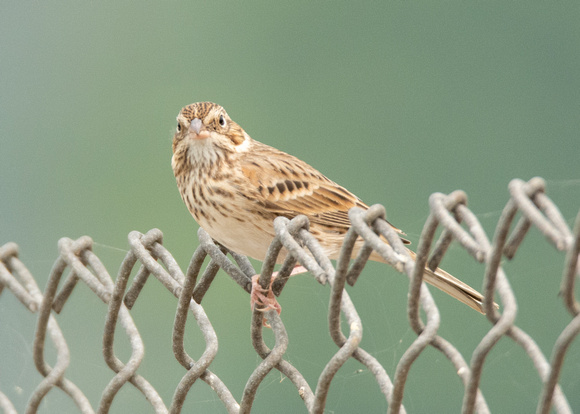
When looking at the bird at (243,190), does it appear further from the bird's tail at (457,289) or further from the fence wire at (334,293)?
the fence wire at (334,293)

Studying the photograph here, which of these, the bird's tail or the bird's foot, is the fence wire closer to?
the bird's foot

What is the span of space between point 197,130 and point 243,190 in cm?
31

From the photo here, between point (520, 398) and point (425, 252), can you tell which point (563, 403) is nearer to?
point (425, 252)

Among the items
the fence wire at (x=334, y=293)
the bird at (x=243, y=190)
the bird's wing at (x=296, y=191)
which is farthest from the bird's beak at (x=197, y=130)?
the fence wire at (x=334, y=293)

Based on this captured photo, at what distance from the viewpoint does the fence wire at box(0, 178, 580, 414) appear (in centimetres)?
124

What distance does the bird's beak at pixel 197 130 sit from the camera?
10.5ft

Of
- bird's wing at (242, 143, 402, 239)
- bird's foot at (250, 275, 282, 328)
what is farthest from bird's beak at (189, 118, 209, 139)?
bird's foot at (250, 275, 282, 328)

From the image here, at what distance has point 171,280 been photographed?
6.76ft

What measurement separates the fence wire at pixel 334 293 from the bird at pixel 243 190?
0.73 meters

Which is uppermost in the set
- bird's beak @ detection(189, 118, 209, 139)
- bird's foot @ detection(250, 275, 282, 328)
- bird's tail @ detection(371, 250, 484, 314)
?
bird's beak @ detection(189, 118, 209, 139)

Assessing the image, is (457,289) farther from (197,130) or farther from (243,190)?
(197,130)

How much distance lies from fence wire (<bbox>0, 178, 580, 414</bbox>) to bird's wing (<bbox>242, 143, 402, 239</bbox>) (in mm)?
898

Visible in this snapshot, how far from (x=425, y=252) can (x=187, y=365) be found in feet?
2.90

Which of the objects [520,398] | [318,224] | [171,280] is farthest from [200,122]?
[520,398]
